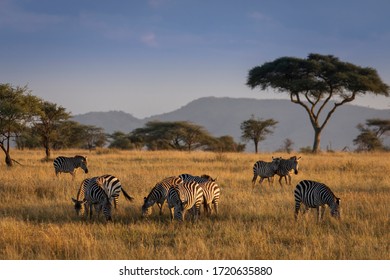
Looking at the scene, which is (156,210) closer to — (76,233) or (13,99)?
(76,233)

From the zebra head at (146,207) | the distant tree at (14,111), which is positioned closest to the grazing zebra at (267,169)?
the zebra head at (146,207)

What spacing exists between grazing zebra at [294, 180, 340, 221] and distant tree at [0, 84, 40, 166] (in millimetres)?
18456

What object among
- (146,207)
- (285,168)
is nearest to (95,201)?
(146,207)

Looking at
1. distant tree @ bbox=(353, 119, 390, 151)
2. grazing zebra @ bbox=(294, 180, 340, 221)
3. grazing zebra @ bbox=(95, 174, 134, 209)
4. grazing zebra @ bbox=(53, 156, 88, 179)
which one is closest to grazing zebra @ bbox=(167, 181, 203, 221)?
grazing zebra @ bbox=(95, 174, 134, 209)

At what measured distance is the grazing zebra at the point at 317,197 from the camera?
9.50 metres

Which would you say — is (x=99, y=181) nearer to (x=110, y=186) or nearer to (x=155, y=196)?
(x=110, y=186)

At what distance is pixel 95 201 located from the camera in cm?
998

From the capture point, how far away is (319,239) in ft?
26.3

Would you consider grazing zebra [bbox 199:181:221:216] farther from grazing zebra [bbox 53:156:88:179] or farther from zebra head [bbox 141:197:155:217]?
grazing zebra [bbox 53:156:88:179]

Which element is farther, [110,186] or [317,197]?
[110,186]

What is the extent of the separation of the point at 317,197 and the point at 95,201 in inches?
204

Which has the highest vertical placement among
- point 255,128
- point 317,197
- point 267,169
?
point 255,128

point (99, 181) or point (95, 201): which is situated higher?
point (99, 181)

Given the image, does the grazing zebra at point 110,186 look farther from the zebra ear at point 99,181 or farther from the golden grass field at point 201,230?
the golden grass field at point 201,230
